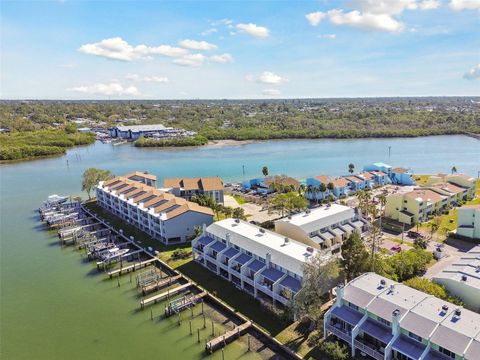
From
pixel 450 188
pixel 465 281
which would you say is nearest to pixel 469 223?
pixel 450 188

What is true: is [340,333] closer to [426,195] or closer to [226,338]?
[226,338]

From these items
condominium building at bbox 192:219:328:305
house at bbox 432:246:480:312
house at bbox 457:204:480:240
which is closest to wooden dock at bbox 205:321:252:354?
condominium building at bbox 192:219:328:305

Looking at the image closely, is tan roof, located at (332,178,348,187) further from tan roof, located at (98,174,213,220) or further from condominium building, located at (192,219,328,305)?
condominium building, located at (192,219,328,305)

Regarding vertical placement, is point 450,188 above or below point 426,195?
below

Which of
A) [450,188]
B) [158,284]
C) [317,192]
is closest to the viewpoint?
[158,284]

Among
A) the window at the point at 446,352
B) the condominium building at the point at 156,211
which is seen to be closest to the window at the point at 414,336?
the window at the point at 446,352

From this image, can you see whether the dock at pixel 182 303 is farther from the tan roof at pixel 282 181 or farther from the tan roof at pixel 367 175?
the tan roof at pixel 367 175

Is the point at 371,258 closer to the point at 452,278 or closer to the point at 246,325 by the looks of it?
the point at 452,278
